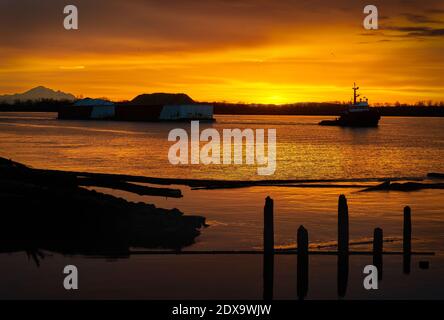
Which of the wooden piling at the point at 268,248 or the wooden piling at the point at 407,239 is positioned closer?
the wooden piling at the point at 268,248

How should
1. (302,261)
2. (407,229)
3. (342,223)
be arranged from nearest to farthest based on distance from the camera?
(302,261)
(342,223)
(407,229)

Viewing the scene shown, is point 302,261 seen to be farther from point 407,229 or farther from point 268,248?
point 407,229

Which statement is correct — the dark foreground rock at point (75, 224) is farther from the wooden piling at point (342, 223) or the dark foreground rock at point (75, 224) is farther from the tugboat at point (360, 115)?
the tugboat at point (360, 115)

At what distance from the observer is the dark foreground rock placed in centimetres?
1727

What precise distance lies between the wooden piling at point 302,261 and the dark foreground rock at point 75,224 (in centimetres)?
521

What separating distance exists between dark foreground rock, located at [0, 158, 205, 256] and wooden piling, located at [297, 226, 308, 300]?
5212mm

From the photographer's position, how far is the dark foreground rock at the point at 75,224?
17.3 meters

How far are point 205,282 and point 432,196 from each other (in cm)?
1916

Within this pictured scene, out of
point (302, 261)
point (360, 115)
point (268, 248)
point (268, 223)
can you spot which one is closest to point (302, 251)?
point (302, 261)

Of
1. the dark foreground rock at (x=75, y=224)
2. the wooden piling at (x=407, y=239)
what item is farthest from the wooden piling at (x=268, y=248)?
the dark foreground rock at (x=75, y=224)

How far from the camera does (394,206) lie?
2816cm

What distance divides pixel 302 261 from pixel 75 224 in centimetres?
700

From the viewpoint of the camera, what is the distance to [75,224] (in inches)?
699
